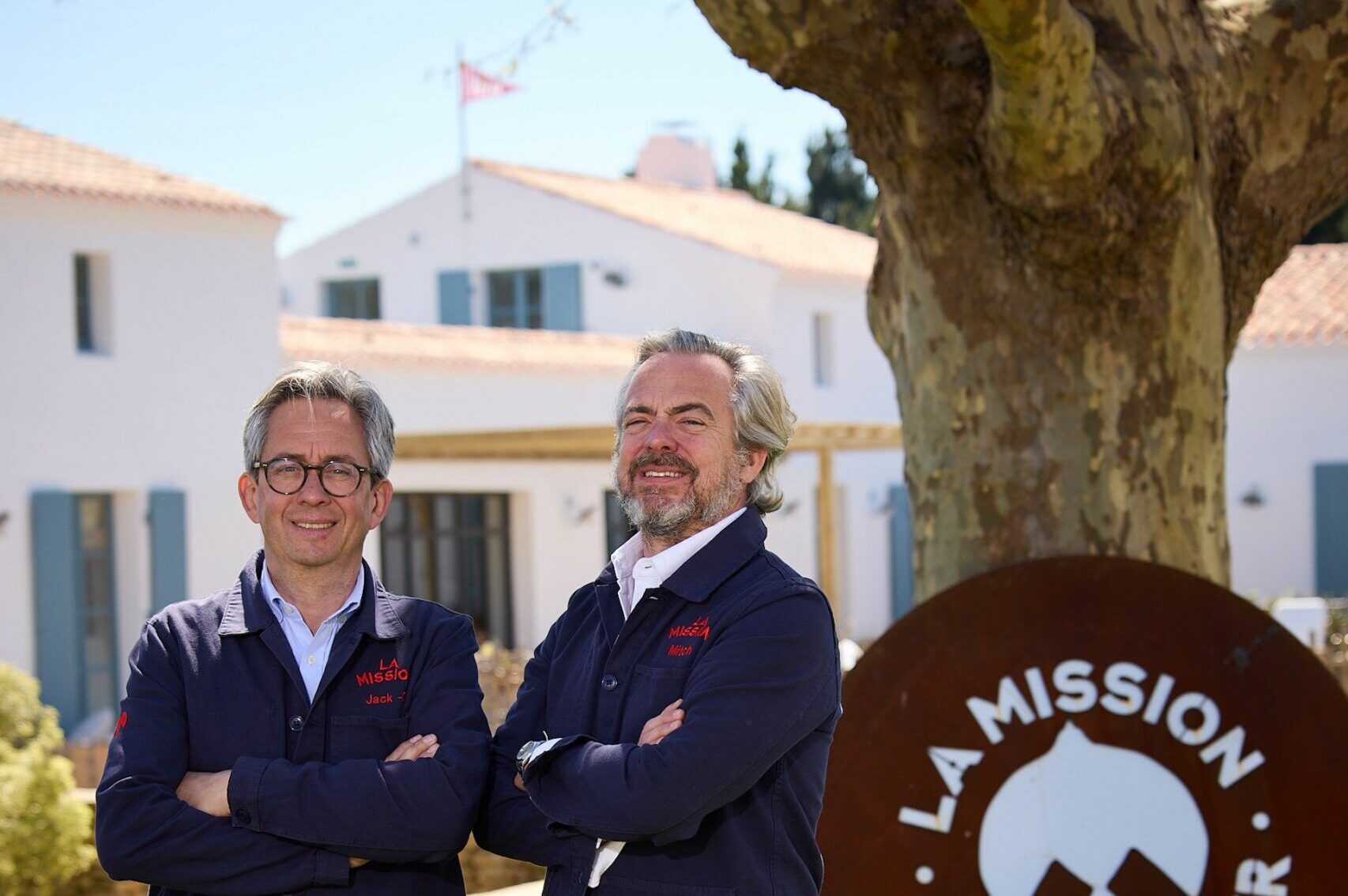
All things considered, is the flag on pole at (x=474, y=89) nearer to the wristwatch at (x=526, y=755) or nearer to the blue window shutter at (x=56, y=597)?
the blue window shutter at (x=56, y=597)

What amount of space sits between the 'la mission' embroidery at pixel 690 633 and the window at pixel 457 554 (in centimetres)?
1425

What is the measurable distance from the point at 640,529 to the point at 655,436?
160 millimetres

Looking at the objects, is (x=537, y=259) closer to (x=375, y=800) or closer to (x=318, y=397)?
(x=318, y=397)

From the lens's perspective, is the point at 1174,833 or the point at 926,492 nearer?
the point at 1174,833

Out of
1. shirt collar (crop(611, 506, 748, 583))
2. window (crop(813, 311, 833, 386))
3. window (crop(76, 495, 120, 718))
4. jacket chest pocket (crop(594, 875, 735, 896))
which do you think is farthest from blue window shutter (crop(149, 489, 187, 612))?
jacket chest pocket (crop(594, 875, 735, 896))

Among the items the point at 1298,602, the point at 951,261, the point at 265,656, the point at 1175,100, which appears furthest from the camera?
the point at 1298,602

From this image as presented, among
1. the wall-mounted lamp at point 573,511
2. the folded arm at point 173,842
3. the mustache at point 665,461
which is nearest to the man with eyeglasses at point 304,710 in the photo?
the folded arm at point 173,842

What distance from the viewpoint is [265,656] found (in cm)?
274

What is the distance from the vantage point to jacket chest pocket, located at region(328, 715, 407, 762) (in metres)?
2.71

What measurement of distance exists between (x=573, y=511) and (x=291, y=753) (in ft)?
48.7

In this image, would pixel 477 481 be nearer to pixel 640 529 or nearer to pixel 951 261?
pixel 951 261

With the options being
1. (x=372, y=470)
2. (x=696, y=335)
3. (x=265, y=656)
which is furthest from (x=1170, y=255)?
(x=265, y=656)

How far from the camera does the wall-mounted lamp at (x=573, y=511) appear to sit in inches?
688

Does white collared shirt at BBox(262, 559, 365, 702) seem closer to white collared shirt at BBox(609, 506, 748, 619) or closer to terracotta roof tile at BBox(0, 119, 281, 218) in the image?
white collared shirt at BBox(609, 506, 748, 619)
